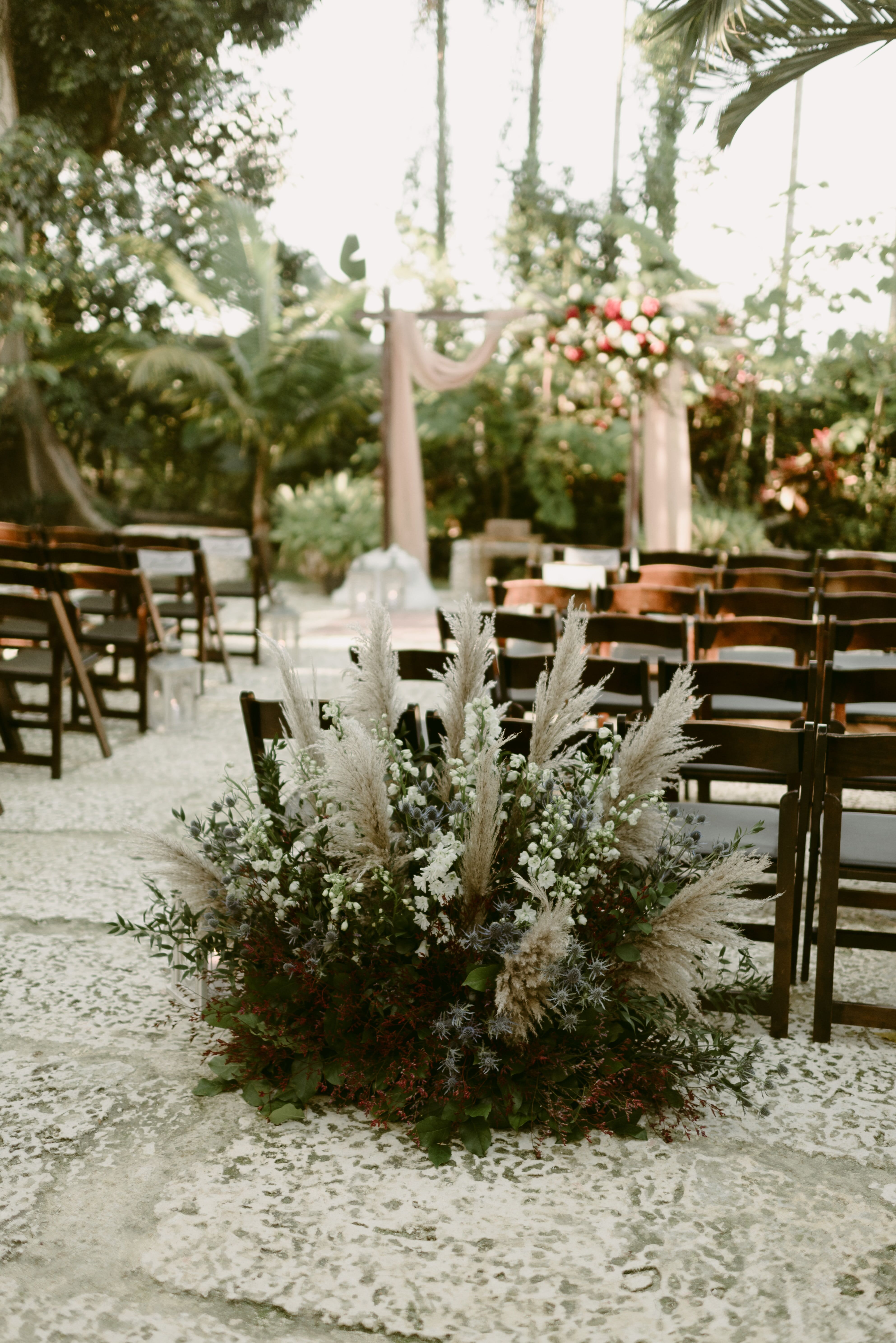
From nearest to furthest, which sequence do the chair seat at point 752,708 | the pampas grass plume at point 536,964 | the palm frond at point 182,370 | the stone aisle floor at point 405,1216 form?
the stone aisle floor at point 405,1216 < the pampas grass plume at point 536,964 < the chair seat at point 752,708 < the palm frond at point 182,370

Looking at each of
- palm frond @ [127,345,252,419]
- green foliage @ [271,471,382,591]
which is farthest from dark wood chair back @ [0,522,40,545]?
green foliage @ [271,471,382,591]

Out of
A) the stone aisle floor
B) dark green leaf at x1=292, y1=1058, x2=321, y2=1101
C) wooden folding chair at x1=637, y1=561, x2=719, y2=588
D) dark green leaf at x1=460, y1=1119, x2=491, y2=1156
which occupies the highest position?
wooden folding chair at x1=637, y1=561, x2=719, y2=588

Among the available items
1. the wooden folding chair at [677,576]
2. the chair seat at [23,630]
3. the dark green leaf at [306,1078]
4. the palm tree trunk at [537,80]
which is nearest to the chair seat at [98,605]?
the chair seat at [23,630]

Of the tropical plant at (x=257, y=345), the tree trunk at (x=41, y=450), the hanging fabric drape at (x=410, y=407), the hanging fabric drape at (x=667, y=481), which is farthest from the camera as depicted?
the tropical plant at (x=257, y=345)

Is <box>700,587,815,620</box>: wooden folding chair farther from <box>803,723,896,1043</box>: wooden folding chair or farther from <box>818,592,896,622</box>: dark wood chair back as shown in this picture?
<box>803,723,896,1043</box>: wooden folding chair

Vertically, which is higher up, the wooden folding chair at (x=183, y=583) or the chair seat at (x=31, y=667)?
the wooden folding chair at (x=183, y=583)

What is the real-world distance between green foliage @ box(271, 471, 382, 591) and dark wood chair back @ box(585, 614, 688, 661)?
8.52m

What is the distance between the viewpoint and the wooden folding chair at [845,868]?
9.20 ft

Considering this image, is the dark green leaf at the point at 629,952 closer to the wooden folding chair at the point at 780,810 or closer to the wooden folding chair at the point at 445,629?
the wooden folding chair at the point at 780,810

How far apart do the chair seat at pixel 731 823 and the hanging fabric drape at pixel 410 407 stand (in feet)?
26.2

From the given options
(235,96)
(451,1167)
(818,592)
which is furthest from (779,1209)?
(235,96)

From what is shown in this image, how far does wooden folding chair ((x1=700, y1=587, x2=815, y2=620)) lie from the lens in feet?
17.2

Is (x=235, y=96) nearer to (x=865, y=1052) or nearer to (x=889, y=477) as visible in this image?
(x=889, y=477)

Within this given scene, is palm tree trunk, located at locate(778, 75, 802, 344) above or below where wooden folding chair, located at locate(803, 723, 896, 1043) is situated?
above
